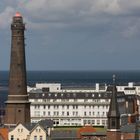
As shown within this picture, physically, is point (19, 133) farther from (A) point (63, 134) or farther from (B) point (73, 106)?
(B) point (73, 106)

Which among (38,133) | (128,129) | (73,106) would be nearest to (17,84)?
(38,133)

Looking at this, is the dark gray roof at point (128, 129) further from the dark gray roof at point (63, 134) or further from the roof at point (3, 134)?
the roof at point (3, 134)

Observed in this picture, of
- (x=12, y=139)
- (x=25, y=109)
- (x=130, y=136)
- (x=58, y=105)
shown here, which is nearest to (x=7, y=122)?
(x=25, y=109)

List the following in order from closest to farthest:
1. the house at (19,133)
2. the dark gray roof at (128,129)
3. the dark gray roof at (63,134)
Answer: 1. the house at (19,133)
2. the dark gray roof at (63,134)
3. the dark gray roof at (128,129)

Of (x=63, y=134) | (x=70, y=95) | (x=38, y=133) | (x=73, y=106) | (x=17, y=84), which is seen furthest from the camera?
(x=70, y=95)

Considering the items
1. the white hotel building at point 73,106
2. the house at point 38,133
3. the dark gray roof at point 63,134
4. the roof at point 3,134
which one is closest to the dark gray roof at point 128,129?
the dark gray roof at point 63,134

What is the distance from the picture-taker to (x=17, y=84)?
418 ft

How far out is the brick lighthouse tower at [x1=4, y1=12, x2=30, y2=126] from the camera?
126750mm

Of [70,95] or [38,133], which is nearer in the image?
[38,133]

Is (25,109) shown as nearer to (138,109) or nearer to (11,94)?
(11,94)

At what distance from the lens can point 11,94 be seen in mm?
Result: 127812

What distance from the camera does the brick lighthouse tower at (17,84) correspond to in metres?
127

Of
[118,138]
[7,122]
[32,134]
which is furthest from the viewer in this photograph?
[7,122]

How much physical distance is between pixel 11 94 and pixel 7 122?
14.7 ft
